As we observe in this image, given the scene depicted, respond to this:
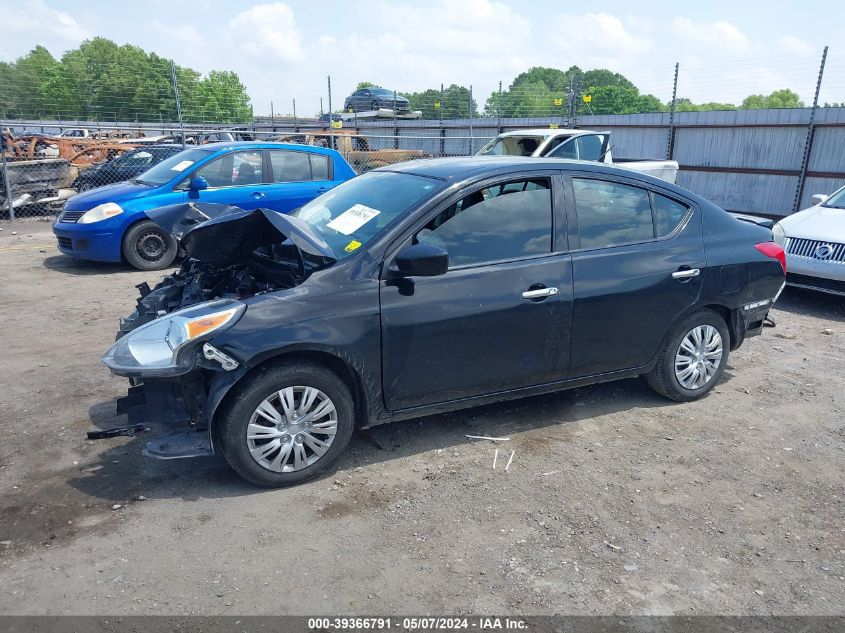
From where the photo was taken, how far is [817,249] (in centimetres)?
746

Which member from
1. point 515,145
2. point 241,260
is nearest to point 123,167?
point 515,145

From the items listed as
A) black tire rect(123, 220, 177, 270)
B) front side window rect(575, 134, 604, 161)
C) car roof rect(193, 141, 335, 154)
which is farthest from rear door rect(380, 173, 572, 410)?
front side window rect(575, 134, 604, 161)

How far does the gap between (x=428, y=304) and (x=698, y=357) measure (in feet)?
7.63

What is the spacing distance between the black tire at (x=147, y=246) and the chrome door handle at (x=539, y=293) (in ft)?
21.3

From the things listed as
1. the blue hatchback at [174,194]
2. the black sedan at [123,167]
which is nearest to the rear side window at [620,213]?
the blue hatchback at [174,194]

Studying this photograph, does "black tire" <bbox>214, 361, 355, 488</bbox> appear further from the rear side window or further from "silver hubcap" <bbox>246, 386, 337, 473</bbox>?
the rear side window

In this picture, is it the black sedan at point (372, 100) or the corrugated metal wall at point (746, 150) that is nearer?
the corrugated metal wall at point (746, 150)

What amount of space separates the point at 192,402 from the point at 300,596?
129 centimetres

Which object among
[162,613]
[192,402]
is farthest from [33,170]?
[162,613]

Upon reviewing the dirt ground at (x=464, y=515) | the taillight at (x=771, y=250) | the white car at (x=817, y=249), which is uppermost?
the taillight at (x=771, y=250)

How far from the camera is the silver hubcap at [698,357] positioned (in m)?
4.85

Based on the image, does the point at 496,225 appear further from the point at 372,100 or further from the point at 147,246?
the point at 372,100

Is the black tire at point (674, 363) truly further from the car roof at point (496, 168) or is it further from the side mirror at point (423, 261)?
the side mirror at point (423, 261)

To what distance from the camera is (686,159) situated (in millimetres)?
15328
